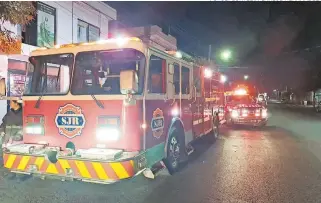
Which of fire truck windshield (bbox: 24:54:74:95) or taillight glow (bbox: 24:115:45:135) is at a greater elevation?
fire truck windshield (bbox: 24:54:74:95)

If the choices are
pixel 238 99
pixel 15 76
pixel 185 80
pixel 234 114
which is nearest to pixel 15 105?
pixel 185 80

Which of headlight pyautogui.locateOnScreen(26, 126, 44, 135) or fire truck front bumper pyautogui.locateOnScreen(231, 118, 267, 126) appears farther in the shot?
fire truck front bumper pyautogui.locateOnScreen(231, 118, 267, 126)

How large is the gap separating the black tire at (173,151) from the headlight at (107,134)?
161cm

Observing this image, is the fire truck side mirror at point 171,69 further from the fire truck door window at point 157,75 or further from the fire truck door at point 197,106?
the fire truck door at point 197,106

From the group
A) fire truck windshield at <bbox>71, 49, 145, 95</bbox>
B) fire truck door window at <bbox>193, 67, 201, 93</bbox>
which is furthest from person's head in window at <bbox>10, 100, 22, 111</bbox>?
fire truck door window at <bbox>193, 67, 201, 93</bbox>

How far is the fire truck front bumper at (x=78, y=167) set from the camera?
4355mm

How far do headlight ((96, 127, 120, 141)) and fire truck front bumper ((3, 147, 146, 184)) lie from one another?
0.44 m

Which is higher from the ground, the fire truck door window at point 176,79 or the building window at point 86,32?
the building window at point 86,32

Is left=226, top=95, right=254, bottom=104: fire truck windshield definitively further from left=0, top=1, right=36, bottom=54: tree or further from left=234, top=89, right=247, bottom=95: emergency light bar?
left=0, top=1, right=36, bottom=54: tree

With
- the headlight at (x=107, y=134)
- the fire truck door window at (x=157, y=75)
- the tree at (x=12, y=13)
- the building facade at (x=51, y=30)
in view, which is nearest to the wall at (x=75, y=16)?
the building facade at (x=51, y=30)

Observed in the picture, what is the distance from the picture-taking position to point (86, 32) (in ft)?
55.1

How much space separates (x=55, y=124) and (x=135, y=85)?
1.68m

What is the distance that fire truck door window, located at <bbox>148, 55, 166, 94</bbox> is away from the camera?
5.21m

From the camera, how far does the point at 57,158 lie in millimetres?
4633
